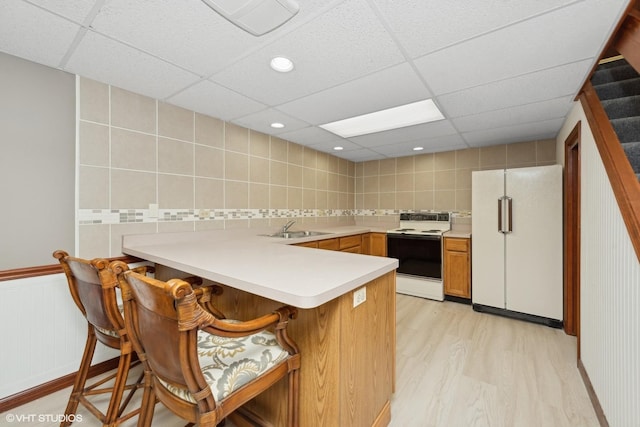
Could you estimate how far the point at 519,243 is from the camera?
2871 mm

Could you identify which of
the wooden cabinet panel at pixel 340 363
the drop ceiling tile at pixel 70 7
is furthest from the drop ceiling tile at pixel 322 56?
the wooden cabinet panel at pixel 340 363

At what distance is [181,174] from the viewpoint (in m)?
2.40

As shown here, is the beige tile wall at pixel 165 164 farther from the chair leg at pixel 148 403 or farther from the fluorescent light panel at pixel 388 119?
the chair leg at pixel 148 403

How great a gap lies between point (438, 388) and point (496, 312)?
5.65 feet

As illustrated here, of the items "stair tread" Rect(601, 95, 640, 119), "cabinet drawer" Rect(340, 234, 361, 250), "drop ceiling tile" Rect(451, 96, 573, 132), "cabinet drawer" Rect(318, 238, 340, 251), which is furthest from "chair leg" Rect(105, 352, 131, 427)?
"stair tread" Rect(601, 95, 640, 119)

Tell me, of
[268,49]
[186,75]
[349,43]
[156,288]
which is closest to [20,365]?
[156,288]

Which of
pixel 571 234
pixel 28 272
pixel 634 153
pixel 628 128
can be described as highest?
pixel 628 128

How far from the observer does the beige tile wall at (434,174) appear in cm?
345

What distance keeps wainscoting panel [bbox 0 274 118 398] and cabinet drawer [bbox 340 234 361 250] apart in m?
2.55

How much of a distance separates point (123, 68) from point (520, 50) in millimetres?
2423

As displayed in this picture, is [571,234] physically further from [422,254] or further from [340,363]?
[340,363]

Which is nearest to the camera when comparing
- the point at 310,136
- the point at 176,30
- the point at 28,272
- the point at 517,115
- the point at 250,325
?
the point at 250,325

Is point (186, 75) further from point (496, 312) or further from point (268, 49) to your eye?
point (496, 312)
